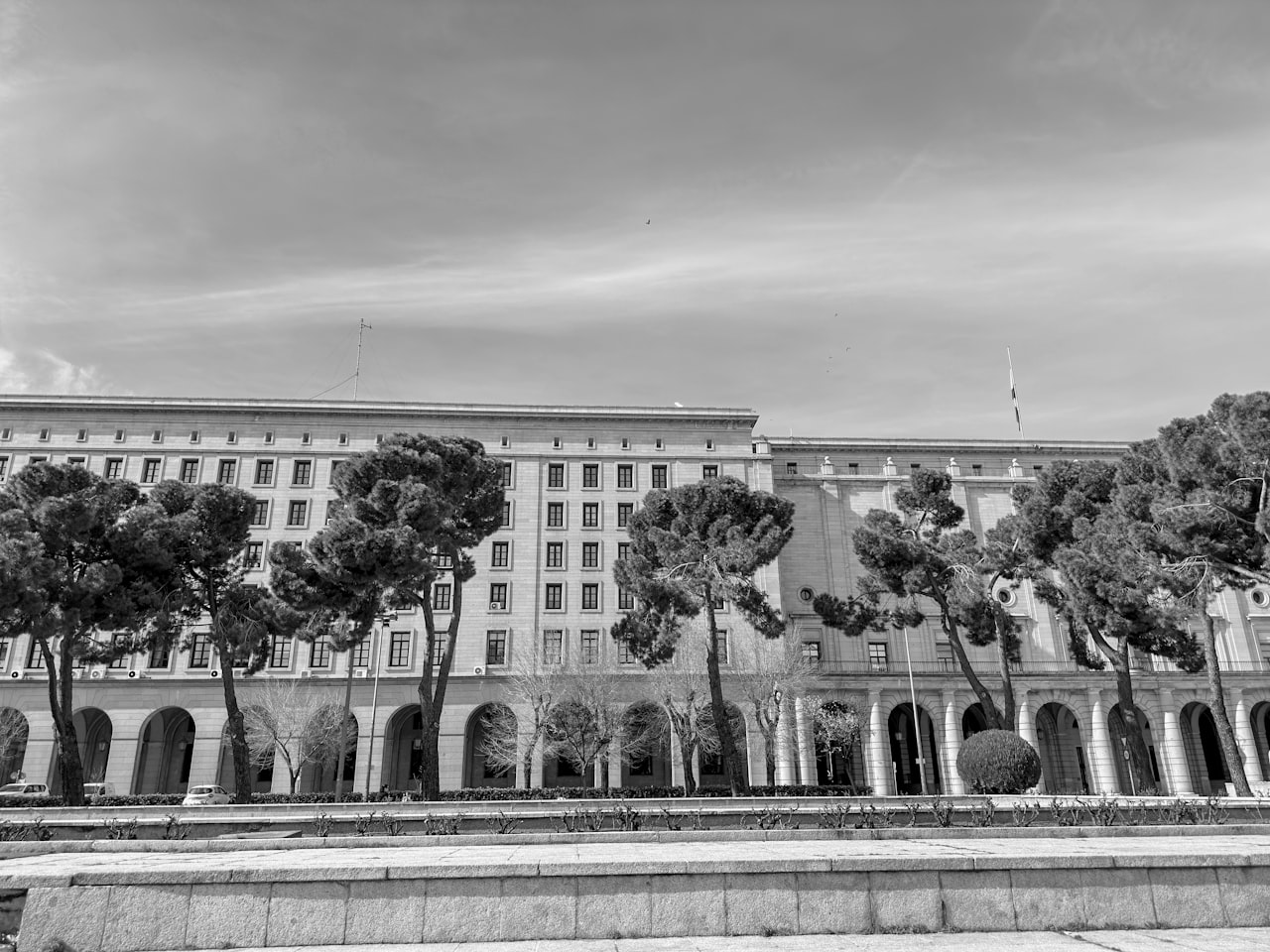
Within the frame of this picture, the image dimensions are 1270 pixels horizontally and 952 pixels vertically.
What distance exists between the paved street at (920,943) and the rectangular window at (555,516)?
44477mm

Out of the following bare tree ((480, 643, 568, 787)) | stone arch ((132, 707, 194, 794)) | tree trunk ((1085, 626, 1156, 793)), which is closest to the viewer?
tree trunk ((1085, 626, 1156, 793))

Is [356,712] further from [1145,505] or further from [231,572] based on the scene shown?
[1145,505]

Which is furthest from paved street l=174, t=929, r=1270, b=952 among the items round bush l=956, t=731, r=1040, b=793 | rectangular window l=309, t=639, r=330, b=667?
rectangular window l=309, t=639, r=330, b=667

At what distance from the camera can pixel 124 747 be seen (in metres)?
45.4

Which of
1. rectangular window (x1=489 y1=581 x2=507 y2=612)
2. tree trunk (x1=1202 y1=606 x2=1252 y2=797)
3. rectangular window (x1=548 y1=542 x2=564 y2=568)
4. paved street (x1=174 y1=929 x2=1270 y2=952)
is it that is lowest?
paved street (x1=174 y1=929 x2=1270 y2=952)

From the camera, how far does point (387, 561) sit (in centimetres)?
2980

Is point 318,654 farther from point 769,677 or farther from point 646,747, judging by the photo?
point 769,677

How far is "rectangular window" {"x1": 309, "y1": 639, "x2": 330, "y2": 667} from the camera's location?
157 ft

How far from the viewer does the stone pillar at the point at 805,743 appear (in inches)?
1828

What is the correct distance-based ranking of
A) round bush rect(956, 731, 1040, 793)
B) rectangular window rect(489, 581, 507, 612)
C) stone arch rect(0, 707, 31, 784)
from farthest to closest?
rectangular window rect(489, 581, 507, 612)
stone arch rect(0, 707, 31, 784)
round bush rect(956, 731, 1040, 793)

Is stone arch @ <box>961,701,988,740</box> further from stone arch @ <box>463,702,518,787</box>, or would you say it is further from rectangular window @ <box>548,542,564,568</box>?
stone arch @ <box>463,702,518,787</box>

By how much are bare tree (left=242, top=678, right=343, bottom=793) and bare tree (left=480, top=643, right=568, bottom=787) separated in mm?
8103

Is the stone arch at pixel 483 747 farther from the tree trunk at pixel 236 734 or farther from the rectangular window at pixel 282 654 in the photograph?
the tree trunk at pixel 236 734

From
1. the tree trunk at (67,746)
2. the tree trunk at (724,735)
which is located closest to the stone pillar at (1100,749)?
the tree trunk at (724,735)
